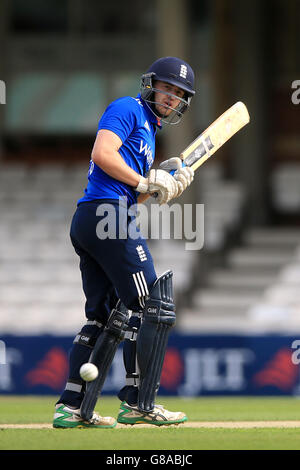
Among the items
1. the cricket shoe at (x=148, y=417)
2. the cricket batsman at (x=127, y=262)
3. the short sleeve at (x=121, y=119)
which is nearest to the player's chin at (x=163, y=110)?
the cricket batsman at (x=127, y=262)

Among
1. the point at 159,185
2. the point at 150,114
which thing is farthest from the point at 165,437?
the point at 150,114

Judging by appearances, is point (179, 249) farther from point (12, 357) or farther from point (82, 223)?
point (82, 223)

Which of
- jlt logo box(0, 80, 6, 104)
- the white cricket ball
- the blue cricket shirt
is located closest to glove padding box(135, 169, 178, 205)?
the blue cricket shirt

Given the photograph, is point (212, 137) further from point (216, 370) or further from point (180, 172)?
point (216, 370)

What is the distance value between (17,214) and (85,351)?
10.7 meters

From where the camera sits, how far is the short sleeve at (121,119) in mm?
4953

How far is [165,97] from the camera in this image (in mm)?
5230

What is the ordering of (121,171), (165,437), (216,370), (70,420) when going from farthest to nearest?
(216,370) → (70,420) → (121,171) → (165,437)

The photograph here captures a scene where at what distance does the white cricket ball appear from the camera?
16.4 feet

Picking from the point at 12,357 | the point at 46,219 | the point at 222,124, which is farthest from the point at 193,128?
the point at 222,124

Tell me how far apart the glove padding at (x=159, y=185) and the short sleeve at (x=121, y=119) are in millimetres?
222

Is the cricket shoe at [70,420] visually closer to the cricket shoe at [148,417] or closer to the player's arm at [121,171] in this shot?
the cricket shoe at [148,417]

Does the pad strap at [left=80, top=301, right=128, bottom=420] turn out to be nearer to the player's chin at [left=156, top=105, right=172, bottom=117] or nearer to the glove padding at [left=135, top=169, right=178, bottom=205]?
the glove padding at [left=135, top=169, right=178, bottom=205]

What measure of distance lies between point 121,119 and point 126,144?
0.15 metres
